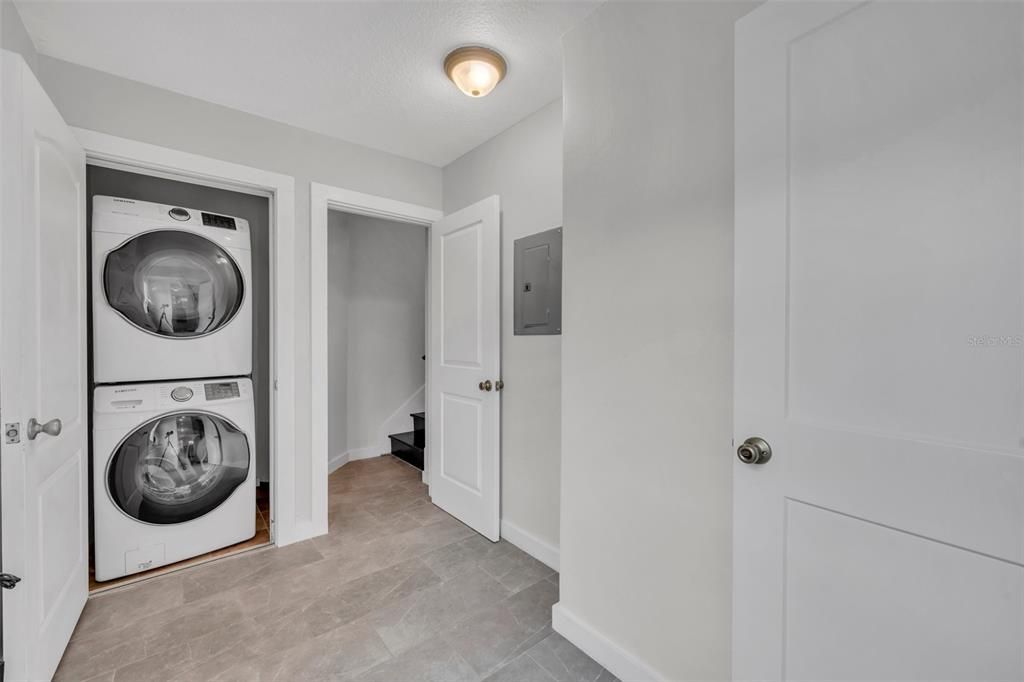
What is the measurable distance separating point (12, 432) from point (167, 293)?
49.4 inches

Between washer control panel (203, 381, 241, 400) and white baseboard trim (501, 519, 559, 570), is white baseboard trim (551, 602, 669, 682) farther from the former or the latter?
washer control panel (203, 381, 241, 400)

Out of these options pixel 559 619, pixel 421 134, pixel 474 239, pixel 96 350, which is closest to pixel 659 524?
pixel 559 619

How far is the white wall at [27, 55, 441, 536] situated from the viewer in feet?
6.54

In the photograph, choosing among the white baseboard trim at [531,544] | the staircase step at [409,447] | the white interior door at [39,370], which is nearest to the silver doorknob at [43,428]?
the white interior door at [39,370]

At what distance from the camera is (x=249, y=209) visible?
320 cm

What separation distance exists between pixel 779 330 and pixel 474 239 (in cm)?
192

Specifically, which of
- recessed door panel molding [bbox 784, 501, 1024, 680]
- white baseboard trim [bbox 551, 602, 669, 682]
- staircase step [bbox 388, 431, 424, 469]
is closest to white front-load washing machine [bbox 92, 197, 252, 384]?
staircase step [bbox 388, 431, 424, 469]

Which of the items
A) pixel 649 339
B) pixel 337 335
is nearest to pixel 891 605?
pixel 649 339

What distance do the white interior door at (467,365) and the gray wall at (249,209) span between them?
1234 mm

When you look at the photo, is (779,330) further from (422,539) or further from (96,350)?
(96,350)

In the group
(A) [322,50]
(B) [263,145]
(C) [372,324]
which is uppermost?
(A) [322,50]

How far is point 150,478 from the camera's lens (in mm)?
2242

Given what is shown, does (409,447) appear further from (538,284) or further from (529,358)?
(538,284)

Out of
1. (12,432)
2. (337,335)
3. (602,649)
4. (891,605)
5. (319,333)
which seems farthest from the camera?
(337,335)
